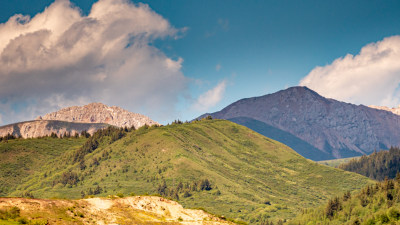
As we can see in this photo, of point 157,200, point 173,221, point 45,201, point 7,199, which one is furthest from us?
point 157,200

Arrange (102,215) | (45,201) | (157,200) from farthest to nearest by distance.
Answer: (157,200)
(102,215)
(45,201)

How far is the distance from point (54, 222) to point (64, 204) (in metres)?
11.7

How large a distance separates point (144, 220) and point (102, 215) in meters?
12.2

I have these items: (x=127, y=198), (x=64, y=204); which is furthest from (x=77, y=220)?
(x=127, y=198)

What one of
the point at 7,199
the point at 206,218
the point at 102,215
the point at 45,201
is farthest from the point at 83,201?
the point at 206,218

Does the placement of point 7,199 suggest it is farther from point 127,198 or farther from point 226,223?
point 226,223

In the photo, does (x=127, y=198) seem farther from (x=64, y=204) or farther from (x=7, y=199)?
(x=7, y=199)

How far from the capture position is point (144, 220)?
11856 centimetres

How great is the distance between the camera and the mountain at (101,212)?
3617 inches

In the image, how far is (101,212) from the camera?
11325cm

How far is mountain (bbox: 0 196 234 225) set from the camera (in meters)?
91.9

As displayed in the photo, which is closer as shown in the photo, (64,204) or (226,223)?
(64,204)

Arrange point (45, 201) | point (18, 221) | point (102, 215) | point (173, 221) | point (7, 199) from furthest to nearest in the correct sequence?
point (173, 221), point (102, 215), point (45, 201), point (7, 199), point (18, 221)

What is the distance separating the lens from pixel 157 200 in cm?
13800
